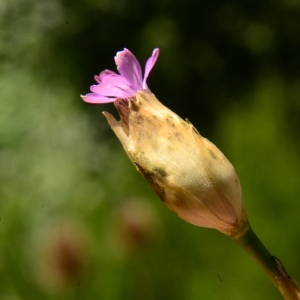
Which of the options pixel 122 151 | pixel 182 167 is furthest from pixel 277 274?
pixel 122 151

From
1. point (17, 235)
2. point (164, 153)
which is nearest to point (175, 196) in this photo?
point (164, 153)

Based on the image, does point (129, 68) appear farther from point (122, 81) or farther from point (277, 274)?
point (277, 274)

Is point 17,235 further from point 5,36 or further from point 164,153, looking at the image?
point 164,153

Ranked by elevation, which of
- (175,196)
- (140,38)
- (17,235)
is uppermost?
(175,196)

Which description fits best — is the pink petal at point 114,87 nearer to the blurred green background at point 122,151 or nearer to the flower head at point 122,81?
the flower head at point 122,81

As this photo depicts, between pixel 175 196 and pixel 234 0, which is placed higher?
pixel 175 196

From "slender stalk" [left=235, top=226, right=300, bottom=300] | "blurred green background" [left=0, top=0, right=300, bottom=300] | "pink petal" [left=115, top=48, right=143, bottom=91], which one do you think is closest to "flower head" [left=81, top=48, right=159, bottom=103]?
"pink petal" [left=115, top=48, right=143, bottom=91]

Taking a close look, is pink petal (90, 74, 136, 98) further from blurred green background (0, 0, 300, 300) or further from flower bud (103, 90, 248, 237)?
blurred green background (0, 0, 300, 300)

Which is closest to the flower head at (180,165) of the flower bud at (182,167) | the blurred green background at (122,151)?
the flower bud at (182,167)
